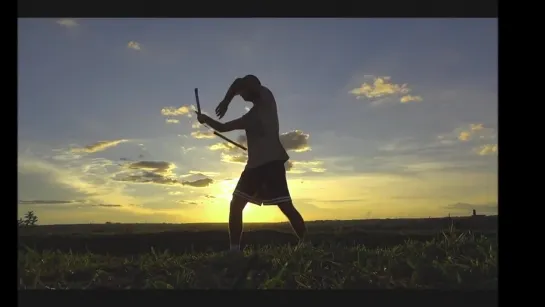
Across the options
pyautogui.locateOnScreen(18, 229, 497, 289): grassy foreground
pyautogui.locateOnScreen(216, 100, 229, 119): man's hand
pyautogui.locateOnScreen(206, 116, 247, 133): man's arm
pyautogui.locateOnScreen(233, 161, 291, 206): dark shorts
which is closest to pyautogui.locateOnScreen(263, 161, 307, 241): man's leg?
pyautogui.locateOnScreen(233, 161, 291, 206): dark shorts

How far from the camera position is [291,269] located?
19.7ft

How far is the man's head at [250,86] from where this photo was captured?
6.31 m

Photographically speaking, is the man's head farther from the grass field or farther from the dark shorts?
the grass field

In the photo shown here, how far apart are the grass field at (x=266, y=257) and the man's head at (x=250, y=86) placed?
1367mm

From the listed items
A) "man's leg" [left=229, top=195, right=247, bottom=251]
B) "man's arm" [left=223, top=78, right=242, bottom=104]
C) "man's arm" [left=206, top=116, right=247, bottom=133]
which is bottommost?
"man's leg" [left=229, top=195, right=247, bottom=251]

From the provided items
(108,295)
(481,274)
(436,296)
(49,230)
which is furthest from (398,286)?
(49,230)

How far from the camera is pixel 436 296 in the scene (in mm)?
5914

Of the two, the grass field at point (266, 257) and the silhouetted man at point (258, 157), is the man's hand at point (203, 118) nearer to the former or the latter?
the silhouetted man at point (258, 157)

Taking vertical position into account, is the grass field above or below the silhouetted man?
below

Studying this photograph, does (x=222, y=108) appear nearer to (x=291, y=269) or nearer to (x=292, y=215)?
(x=292, y=215)

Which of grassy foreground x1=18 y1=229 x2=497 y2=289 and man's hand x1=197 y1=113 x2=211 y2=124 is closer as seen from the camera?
grassy foreground x1=18 y1=229 x2=497 y2=289

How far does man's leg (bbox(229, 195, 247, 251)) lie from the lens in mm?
6273
